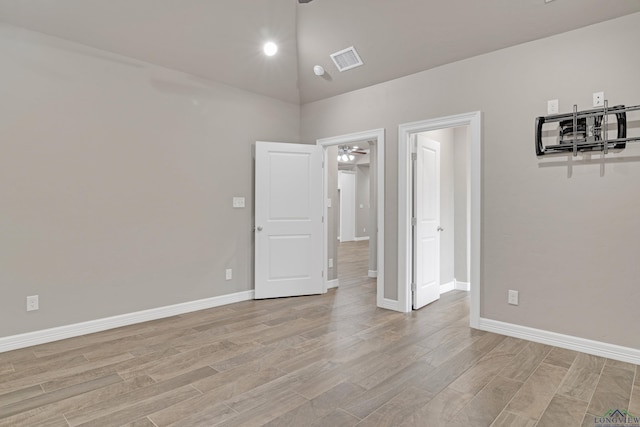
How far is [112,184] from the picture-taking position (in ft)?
11.6

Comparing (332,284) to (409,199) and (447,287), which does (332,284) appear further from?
(409,199)

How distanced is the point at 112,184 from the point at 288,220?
6.79 feet

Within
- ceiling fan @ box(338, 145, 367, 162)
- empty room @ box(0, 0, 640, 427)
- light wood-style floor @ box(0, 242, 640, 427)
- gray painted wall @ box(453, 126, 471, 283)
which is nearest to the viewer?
light wood-style floor @ box(0, 242, 640, 427)

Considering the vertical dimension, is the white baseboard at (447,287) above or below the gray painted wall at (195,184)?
below

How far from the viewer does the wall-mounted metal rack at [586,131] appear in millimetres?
2748

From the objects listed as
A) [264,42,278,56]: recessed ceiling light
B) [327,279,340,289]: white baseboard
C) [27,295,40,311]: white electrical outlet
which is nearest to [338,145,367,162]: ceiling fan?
[327,279,340,289]: white baseboard

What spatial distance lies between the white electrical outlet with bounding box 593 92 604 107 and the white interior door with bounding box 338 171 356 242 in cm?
942

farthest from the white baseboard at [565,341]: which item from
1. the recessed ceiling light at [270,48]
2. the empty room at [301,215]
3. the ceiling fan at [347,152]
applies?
the ceiling fan at [347,152]

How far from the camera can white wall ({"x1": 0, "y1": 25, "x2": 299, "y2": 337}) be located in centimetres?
304

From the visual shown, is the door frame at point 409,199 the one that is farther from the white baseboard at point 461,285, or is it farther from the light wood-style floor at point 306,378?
the white baseboard at point 461,285

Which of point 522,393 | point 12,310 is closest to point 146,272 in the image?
point 12,310

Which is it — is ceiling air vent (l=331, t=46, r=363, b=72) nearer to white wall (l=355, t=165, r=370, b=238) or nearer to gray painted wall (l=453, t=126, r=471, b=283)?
gray painted wall (l=453, t=126, r=471, b=283)

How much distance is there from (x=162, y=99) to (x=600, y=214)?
4.25 meters

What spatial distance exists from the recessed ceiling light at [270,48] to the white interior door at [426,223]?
197 cm
